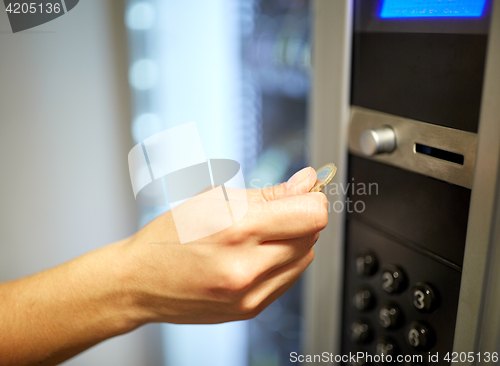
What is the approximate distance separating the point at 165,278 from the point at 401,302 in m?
0.30

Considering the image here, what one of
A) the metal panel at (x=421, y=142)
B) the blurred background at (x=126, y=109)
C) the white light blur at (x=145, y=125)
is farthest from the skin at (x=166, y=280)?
the white light blur at (x=145, y=125)

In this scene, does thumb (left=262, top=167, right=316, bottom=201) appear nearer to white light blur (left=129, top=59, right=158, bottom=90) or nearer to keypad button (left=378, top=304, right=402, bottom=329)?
keypad button (left=378, top=304, right=402, bottom=329)

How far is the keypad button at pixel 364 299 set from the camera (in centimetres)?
55

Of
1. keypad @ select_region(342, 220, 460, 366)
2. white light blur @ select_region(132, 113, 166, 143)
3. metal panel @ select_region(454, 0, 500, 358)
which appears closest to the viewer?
metal panel @ select_region(454, 0, 500, 358)

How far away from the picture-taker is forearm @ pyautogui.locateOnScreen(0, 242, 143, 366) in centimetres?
48

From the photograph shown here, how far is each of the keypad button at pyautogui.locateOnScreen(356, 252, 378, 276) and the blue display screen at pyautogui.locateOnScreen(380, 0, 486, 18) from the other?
0.97 feet

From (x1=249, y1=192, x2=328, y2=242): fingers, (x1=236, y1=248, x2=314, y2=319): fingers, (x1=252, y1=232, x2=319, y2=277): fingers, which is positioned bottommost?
(x1=236, y1=248, x2=314, y2=319): fingers

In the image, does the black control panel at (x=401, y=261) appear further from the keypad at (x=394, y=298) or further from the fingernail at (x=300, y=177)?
the fingernail at (x=300, y=177)

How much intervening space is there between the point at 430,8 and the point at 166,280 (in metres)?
0.38

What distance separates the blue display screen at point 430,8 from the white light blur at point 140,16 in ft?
1.76

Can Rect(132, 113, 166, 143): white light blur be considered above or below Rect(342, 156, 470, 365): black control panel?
above

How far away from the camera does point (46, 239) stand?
32.5 inches

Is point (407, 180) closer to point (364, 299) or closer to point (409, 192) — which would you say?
point (409, 192)

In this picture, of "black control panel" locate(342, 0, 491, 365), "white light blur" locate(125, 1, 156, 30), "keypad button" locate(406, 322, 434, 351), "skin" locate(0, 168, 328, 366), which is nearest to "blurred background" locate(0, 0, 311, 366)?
"white light blur" locate(125, 1, 156, 30)
